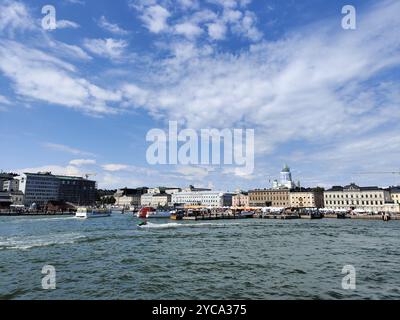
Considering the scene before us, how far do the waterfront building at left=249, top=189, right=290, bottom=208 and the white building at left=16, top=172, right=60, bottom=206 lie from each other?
10406 cm

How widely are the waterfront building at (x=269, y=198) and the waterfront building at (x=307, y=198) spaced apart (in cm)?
267

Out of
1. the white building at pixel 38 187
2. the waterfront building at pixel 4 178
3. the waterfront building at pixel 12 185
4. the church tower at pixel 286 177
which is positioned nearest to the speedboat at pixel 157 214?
the white building at pixel 38 187

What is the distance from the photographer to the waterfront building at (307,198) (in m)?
151

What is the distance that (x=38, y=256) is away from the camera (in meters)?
26.6

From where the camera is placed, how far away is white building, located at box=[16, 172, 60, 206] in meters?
173

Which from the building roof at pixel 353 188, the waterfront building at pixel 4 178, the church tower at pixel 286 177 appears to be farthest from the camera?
the church tower at pixel 286 177

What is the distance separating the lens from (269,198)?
16212cm

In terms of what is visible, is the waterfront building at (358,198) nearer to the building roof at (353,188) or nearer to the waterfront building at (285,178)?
the building roof at (353,188)

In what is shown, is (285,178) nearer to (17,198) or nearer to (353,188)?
(353,188)

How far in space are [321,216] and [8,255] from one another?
88.3 meters

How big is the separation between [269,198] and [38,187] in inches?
4605
